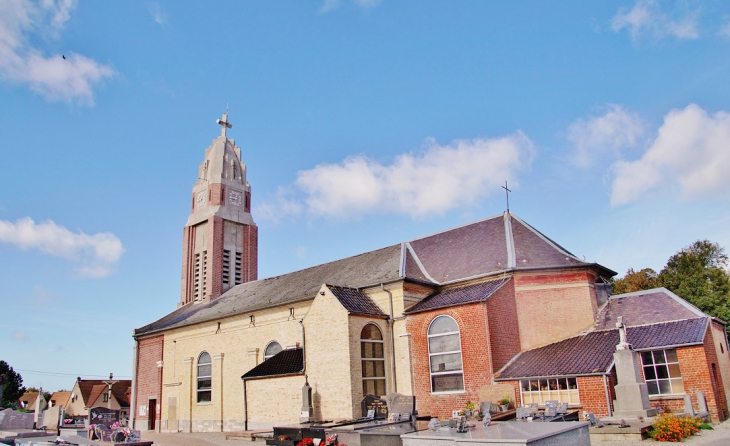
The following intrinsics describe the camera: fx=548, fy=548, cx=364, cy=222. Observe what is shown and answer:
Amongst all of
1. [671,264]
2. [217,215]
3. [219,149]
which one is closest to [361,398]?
[217,215]

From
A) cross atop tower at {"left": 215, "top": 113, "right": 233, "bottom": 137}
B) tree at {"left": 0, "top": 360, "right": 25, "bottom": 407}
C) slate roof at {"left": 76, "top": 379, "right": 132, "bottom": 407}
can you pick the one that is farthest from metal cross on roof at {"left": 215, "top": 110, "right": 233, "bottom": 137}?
tree at {"left": 0, "top": 360, "right": 25, "bottom": 407}

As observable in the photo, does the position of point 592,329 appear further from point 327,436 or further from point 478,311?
point 327,436

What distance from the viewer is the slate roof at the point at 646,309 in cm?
1878

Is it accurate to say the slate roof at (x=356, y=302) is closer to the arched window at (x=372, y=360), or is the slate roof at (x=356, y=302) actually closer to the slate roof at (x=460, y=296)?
the arched window at (x=372, y=360)

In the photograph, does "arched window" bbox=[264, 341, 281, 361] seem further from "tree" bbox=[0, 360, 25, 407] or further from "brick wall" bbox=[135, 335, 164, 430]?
"tree" bbox=[0, 360, 25, 407]

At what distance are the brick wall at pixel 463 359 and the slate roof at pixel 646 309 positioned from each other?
4.80 metres

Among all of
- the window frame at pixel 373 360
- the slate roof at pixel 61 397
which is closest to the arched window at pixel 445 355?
the window frame at pixel 373 360

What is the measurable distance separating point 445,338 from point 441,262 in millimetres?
5271

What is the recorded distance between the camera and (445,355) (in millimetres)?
20922

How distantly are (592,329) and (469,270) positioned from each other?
551 centimetres

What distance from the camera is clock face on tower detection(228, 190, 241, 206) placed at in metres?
39.5

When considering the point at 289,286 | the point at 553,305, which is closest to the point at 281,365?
the point at 289,286

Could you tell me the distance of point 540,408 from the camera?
659 inches

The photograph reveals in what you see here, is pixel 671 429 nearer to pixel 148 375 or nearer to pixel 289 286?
pixel 289 286
